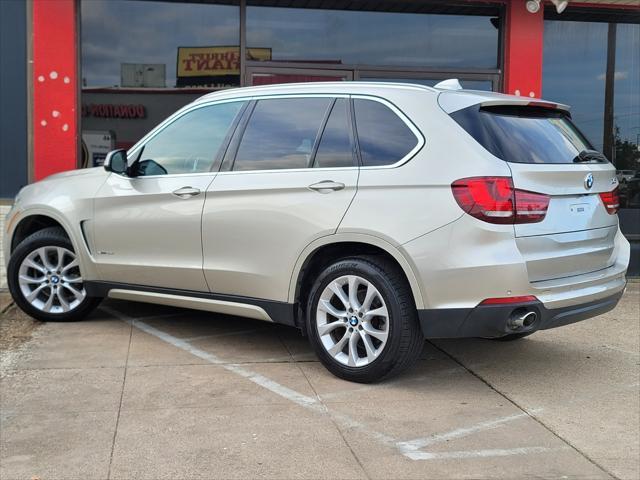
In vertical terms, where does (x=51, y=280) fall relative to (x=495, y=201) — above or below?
below

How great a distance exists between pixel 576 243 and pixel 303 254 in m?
1.68

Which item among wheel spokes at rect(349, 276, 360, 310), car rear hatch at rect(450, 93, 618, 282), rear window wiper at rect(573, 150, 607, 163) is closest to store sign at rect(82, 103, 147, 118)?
wheel spokes at rect(349, 276, 360, 310)

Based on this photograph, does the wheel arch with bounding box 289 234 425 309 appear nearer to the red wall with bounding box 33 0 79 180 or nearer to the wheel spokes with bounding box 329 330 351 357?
the wheel spokes with bounding box 329 330 351 357

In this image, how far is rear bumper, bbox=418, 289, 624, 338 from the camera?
12.9ft

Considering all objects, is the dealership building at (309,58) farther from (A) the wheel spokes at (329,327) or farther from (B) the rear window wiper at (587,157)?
(A) the wheel spokes at (329,327)

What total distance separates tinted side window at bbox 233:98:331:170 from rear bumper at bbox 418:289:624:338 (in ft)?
4.43

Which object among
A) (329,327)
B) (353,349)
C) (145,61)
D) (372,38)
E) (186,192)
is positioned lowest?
(353,349)

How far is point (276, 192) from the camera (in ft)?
15.2

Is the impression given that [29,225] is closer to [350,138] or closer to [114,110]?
[114,110]

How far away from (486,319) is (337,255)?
107 cm

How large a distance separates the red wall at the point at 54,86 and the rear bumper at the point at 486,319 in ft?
17.4

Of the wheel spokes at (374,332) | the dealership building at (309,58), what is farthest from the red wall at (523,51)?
the wheel spokes at (374,332)

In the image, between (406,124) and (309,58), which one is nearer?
(406,124)

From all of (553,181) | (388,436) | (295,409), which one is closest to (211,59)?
(553,181)
